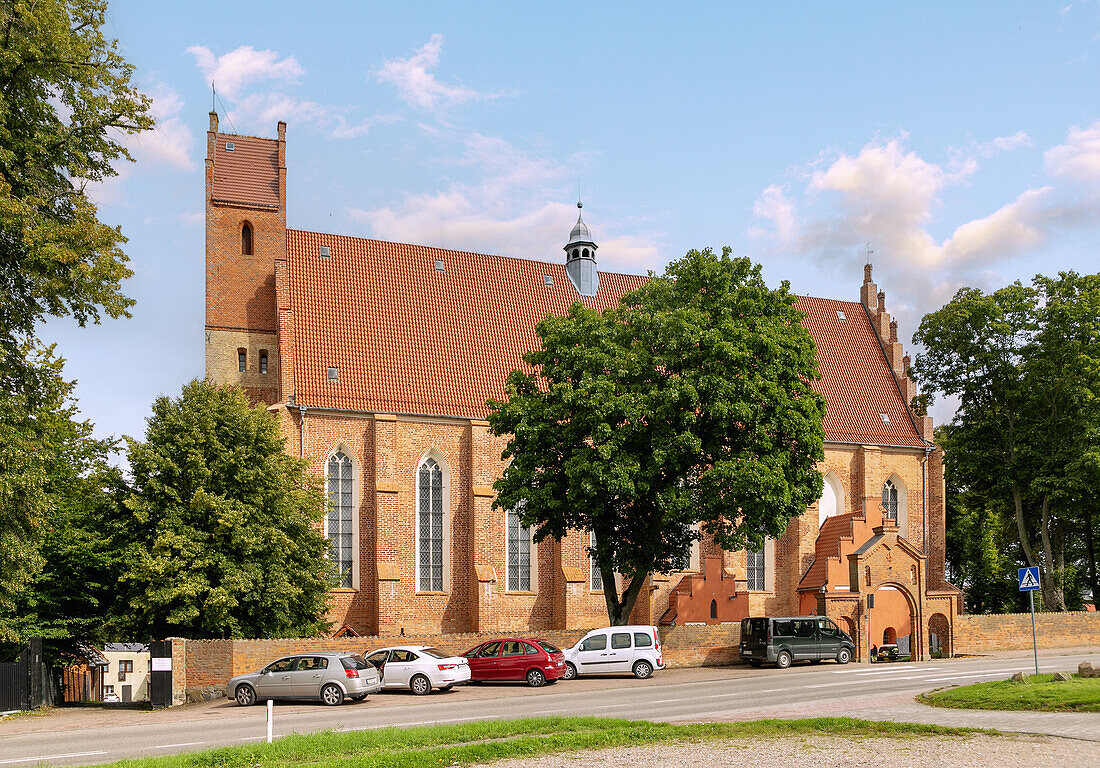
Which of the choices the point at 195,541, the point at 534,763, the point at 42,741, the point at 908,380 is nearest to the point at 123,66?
the point at 195,541

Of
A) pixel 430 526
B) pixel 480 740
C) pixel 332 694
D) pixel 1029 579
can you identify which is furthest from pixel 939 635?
pixel 480 740

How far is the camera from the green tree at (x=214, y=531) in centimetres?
2822

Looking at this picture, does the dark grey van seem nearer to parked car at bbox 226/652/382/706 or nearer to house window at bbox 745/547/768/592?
house window at bbox 745/547/768/592

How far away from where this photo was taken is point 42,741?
64.0 ft

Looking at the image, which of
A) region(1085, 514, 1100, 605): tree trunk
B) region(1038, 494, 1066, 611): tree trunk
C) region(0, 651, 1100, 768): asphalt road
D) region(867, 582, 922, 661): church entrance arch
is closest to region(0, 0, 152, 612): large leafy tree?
region(0, 651, 1100, 768): asphalt road

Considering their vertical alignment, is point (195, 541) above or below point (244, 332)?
below

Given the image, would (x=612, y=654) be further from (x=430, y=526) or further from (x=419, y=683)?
(x=430, y=526)

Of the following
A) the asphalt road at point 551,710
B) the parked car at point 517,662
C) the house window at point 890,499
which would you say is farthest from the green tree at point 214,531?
the house window at point 890,499

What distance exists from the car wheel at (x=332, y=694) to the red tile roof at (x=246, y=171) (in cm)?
2305

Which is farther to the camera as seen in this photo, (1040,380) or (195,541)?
(1040,380)

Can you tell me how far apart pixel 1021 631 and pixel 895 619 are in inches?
271

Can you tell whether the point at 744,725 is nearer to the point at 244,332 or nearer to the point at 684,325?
the point at 684,325

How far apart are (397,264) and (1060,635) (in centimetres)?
3303

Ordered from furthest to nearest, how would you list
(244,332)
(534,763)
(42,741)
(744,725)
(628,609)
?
(244,332) < (628,609) < (42,741) < (744,725) < (534,763)
